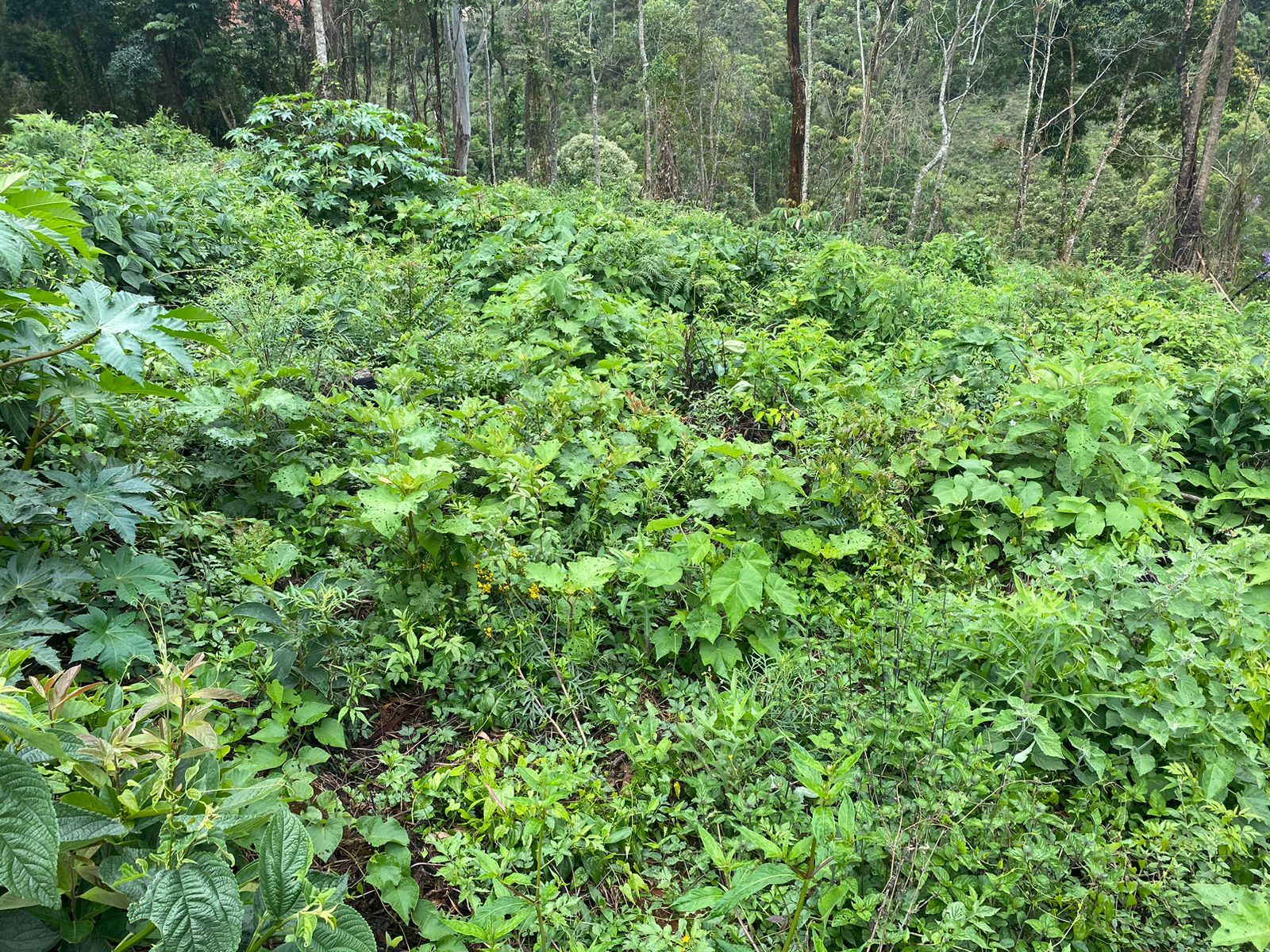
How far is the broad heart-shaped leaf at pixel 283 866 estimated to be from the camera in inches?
56.1

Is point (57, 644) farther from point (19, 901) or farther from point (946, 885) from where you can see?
point (946, 885)

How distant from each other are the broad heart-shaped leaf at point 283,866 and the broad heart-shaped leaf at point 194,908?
0.23ft

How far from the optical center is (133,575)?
7.70ft

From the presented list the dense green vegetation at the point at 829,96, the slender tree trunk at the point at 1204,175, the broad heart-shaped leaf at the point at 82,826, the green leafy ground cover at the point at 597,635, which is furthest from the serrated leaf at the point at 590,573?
the slender tree trunk at the point at 1204,175

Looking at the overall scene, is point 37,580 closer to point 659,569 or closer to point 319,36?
point 659,569

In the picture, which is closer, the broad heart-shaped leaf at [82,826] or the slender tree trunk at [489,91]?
the broad heart-shaped leaf at [82,826]

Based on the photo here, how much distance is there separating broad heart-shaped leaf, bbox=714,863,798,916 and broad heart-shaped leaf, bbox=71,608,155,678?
5.81ft

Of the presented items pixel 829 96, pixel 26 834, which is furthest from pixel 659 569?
pixel 829 96

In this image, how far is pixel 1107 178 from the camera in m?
26.1

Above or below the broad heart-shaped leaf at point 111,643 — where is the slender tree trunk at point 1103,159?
above

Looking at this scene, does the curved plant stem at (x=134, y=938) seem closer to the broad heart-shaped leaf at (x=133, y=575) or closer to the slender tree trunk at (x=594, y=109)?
the broad heart-shaped leaf at (x=133, y=575)

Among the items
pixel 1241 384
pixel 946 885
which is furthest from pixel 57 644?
pixel 1241 384

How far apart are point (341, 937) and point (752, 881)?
93 cm

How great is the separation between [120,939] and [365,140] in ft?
28.1
